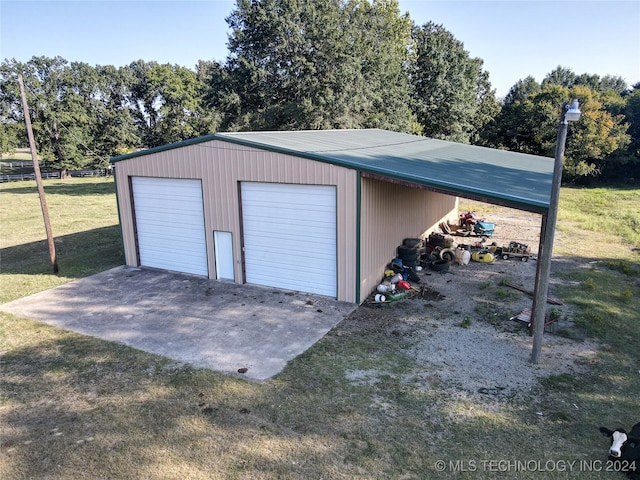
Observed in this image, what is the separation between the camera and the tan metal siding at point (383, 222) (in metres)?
10.9

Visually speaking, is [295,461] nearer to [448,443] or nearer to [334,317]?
[448,443]

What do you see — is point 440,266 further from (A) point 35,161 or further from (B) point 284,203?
(A) point 35,161

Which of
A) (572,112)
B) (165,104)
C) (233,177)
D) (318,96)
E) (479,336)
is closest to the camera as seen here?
(572,112)

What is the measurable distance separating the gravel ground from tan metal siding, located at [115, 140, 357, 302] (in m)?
2.03

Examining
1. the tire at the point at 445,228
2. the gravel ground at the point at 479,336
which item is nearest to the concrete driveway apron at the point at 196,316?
the gravel ground at the point at 479,336

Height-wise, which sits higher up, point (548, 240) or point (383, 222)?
point (548, 240)

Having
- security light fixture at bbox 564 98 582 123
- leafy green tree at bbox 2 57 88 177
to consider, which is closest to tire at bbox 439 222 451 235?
security light fixture at bbox 564 98 582 123

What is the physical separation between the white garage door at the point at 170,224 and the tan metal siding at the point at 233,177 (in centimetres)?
30

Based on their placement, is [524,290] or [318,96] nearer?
[524,290]

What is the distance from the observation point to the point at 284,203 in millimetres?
11539

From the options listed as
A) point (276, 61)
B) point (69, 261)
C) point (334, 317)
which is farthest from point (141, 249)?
point (276, 61)

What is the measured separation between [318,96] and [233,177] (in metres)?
17.7

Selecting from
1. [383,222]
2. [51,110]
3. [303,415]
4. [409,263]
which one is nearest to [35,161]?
[383,222]

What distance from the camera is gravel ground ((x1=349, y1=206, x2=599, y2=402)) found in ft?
24.3
